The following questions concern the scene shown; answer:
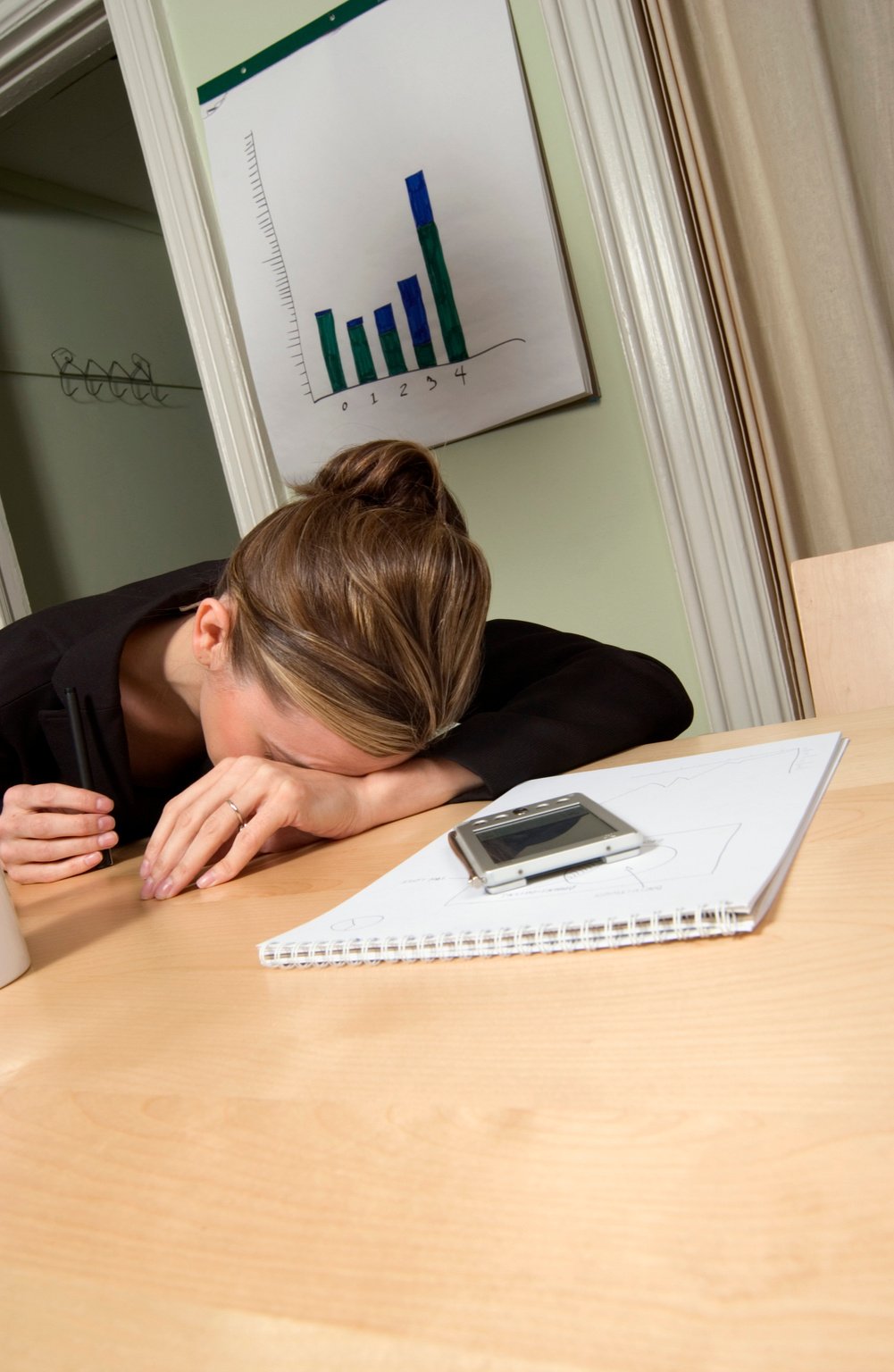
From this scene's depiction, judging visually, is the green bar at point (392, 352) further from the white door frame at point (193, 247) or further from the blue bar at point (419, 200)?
the white door frame at point (193, 247)

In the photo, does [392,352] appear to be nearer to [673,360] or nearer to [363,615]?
[673,360]

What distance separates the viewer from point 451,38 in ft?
4.94

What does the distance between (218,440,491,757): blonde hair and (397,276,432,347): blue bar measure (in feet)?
2.56

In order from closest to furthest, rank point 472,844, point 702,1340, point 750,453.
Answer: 1. point 702,1340
2. point 472,844
3. point 750,453

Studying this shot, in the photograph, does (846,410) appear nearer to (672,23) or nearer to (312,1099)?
(672,23)

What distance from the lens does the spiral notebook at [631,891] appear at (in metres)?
0.42

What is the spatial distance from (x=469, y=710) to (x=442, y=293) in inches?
31.2

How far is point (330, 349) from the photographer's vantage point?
5.59 feet

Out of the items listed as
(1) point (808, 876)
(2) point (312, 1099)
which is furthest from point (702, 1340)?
(1) point (808, 876)

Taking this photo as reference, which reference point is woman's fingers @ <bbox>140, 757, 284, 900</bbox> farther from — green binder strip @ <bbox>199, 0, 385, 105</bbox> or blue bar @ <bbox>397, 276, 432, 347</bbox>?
green binder strip @ <bbox>199, 0, 385, 105</bbox>

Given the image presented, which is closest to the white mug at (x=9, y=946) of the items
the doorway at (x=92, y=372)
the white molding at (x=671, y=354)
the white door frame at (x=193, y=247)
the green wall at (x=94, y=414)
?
the white molding at (x=671, y=354)

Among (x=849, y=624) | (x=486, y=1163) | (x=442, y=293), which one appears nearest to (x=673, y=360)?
(x=442, y=293)

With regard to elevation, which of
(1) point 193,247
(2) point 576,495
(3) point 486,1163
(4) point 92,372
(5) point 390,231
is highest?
(4) point 92,372

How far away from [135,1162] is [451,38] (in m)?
1.61
